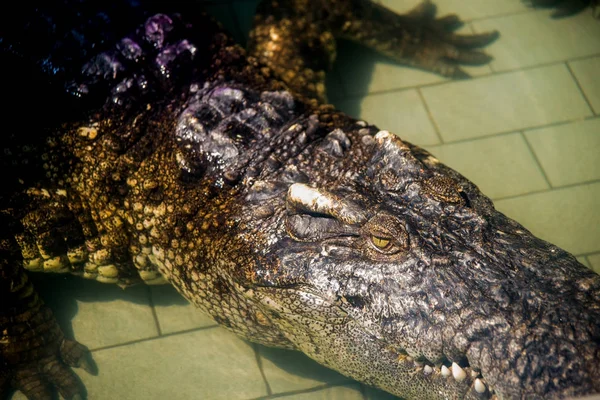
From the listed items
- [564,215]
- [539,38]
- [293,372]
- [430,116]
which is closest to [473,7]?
[539,38]

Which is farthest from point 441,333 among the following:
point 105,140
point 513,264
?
point 105,140

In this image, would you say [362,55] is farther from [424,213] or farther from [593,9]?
[424,213]

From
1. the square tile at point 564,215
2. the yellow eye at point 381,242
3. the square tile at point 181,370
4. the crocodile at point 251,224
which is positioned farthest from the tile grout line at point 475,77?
the yellow eye at point 381,242

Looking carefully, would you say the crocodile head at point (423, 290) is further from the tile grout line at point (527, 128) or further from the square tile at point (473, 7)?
the square tile at point (473, 7)

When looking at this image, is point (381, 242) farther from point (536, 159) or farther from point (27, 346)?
point (536, 159)

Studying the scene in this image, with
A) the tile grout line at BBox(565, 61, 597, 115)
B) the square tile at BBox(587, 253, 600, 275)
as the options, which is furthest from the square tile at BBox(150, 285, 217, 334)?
the tile grout line at BBox(565, 61, 597, 115)

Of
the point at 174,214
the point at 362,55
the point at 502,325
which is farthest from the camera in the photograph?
the point at 362,55
